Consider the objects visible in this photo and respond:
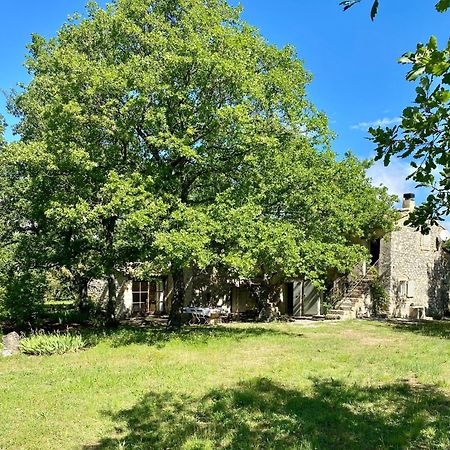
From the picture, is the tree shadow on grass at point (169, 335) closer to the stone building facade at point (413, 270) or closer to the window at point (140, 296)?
the window at point (140, 296)

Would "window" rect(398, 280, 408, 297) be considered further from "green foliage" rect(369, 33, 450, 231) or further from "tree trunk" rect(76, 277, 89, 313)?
"green foliage" rect(369, 33, 450, 231)

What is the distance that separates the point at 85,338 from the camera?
1447 cm

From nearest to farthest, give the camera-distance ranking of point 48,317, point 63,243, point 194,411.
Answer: point 194,411 → point 63,243 → point 48,317

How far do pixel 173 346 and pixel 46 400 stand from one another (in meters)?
5.26

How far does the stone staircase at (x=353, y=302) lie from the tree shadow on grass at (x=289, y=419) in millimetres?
14093

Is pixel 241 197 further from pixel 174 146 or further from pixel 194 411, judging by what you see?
pixel 194 411

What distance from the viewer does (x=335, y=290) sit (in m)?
24.5

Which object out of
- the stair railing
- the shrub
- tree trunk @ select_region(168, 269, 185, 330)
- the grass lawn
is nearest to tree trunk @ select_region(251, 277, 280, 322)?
the stair railing

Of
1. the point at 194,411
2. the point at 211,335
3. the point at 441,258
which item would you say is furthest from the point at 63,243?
the point at 441,258

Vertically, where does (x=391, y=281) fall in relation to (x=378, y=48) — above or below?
below

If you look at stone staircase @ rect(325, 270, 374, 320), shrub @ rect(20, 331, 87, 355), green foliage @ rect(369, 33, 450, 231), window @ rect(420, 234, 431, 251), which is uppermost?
window @ rect(420, 234, 431, 251)

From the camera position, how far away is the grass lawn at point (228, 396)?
6082 mm

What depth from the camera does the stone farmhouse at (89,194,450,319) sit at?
2398cm

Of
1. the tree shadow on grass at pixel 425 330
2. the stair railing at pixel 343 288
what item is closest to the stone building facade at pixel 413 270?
the stair railing at pixel 343 288
